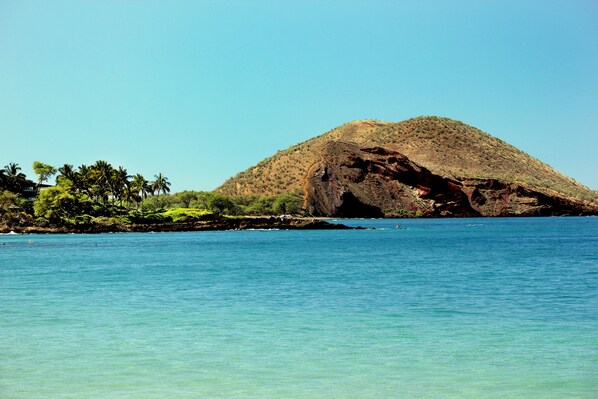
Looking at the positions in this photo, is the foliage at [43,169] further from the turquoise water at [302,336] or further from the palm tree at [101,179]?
the turquoise water at [302,336]

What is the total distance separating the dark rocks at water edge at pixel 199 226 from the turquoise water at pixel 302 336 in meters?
91.8

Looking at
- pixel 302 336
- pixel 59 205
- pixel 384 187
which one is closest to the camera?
pixel 302 336

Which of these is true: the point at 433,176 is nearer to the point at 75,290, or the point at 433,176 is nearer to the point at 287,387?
the point at 75,290

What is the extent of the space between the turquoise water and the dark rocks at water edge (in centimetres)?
9178

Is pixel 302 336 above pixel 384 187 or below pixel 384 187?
below

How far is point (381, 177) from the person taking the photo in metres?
192

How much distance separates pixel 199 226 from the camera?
139 metres

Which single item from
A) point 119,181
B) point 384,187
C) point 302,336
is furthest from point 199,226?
point 302,336

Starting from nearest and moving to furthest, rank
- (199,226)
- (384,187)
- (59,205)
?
(59,205) < (199,226) < (384,187)

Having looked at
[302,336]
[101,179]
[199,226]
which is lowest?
[302,336]

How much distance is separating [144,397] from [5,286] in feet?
86.7

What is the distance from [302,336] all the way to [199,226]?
11996cm

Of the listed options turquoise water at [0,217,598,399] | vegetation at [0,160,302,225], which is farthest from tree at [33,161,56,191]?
turquoise water at [0,217,598,399]

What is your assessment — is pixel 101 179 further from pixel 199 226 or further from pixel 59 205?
pixel 199 226
